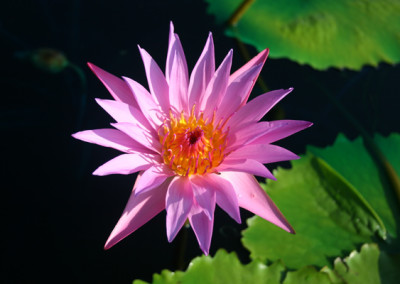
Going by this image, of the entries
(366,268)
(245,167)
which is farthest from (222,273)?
(366,268)

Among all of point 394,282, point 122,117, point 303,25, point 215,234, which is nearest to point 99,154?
point 215,234

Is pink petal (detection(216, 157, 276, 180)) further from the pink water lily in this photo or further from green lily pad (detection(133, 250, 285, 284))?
green lily pad (detection(133, 250, 285, 284))

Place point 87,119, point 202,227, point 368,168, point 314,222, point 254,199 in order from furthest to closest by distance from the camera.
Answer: point 87,119, point 368,168, point 314,222, point 254,199, point 202,227

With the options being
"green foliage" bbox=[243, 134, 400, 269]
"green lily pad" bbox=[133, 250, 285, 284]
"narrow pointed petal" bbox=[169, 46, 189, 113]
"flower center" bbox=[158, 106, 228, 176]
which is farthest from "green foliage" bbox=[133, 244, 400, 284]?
"narrow pointed petal" bbox=[169, 46, 189, 113]

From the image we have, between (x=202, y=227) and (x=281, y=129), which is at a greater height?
(x=281, y=129)

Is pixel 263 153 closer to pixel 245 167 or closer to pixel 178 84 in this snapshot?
pixel 245 167

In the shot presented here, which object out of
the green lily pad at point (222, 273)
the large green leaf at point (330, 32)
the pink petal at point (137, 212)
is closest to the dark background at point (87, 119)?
the large green leaf at point (330, 32)
